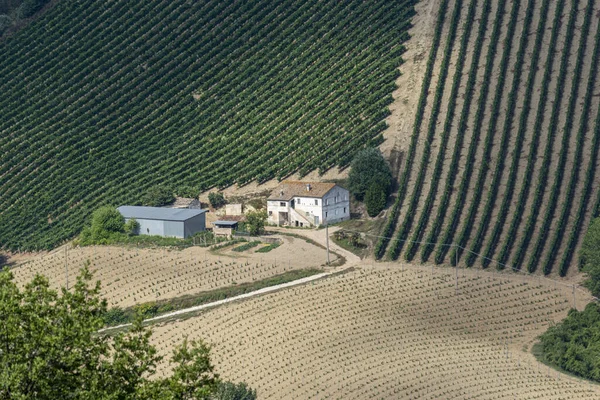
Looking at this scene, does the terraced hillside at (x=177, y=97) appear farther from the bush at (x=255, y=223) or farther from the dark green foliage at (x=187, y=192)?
the bush at (x=255, y=223)

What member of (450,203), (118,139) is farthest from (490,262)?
(118,139)

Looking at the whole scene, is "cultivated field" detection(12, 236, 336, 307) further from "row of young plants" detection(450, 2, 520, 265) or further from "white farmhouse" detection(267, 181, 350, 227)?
"row of young plants" detection(450, 2, 520, 265)

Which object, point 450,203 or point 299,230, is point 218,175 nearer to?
point 299,230

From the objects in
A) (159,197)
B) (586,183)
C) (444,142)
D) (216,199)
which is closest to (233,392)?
(216,199)

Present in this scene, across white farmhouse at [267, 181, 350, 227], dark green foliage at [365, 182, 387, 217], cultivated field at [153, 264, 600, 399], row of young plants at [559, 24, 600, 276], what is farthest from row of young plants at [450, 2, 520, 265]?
white farmhouse at [267, 181, 350, 227]

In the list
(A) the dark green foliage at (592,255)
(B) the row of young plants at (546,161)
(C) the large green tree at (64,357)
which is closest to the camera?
(C) the large green tree at (64,357)

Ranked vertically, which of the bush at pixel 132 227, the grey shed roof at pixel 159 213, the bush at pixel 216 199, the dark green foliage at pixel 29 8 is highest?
the dark green foliage at pixel 29 8

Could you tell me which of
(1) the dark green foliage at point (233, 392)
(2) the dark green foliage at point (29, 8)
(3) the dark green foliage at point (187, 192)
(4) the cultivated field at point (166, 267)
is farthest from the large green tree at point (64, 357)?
(2) the dark green foliage at point (29, 8)
